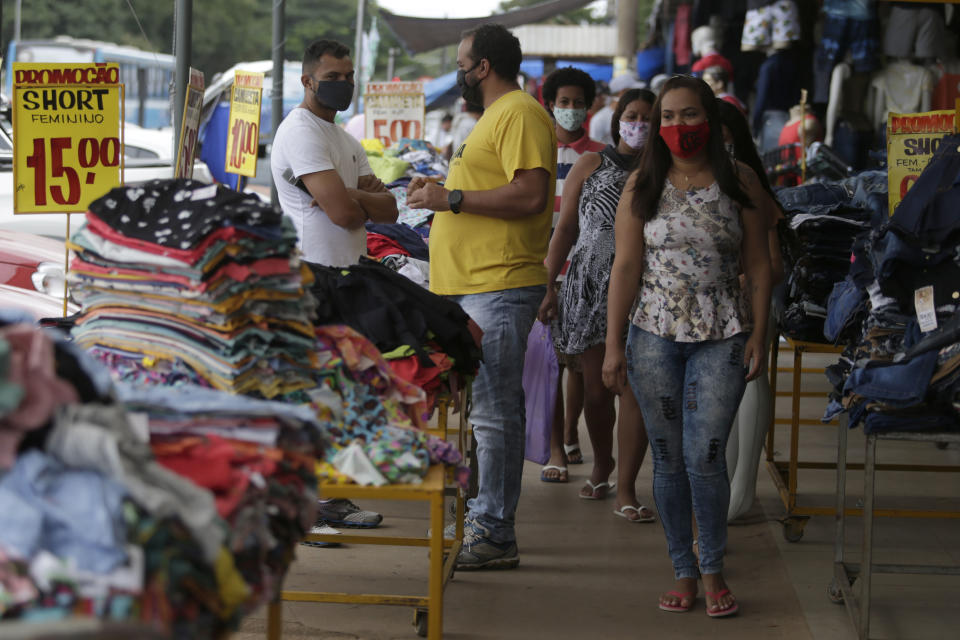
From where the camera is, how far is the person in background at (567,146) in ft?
19.1

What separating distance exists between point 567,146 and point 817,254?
5.01 feet

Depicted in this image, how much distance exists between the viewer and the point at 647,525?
5309mm

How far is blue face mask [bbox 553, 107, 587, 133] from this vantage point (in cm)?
582

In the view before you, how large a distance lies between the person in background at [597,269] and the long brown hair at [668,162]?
1127 mm

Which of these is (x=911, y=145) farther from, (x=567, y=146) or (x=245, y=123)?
(x=245, y=123)

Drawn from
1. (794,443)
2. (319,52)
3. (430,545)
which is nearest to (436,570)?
(430,545)

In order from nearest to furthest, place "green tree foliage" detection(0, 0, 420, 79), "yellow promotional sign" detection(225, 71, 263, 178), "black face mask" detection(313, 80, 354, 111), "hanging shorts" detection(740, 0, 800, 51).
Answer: "black face mask" detection(313, 80, 354, 111), "yellow promotional sign" detection(225, 71, 263, 178), "hanging shorts" detection(740, 0, 800, 51), "green tree foliage" detection(0, 0, 420, 79)

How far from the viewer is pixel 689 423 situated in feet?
13.0

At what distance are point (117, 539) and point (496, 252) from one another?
2710mm

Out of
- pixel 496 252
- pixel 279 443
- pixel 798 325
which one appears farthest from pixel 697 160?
pixel 279 443

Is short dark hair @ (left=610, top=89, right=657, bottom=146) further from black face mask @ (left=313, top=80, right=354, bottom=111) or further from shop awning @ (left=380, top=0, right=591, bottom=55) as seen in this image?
shop awning @ (left=380, top=0, right=591, bottom=55)

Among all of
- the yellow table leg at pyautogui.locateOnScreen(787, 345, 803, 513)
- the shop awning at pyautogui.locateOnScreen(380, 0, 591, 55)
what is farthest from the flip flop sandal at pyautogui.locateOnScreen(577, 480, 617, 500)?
the shop awning at pyautogui.locateOnScreen(380, 0, 591, 55)

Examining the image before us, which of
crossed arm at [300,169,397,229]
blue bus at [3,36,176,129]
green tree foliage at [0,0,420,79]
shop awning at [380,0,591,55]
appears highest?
green tree foliage at [0,0,420,79]

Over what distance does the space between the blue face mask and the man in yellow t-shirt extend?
148cm
